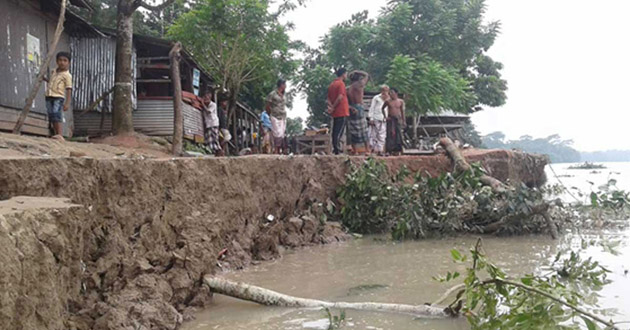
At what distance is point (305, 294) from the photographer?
4.49m

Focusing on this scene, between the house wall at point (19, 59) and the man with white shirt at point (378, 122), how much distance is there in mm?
6535

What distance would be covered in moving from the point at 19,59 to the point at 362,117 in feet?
21.1

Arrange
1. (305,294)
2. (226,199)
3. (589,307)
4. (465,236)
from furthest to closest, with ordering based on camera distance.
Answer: (465,236)
(226,199)
(305,294)
(589,307)

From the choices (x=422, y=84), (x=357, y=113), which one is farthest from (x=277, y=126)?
(x=422, y=84)

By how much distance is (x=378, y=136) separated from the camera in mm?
11195

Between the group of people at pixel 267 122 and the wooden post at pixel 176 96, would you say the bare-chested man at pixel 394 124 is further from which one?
the wooden post at pixel 176 96

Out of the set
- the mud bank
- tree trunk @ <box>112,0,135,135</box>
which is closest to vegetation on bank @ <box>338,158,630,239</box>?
the mud bank

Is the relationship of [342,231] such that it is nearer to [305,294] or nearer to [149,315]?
[305,294]

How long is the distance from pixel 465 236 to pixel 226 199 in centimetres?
400

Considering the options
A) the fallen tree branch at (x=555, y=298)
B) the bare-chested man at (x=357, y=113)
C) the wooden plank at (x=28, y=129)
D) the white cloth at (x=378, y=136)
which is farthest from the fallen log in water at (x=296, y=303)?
the white cloth at (x=378, y=136)

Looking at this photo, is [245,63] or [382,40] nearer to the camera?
[245,63]

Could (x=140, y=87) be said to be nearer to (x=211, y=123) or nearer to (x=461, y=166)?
(x=211, y=123)

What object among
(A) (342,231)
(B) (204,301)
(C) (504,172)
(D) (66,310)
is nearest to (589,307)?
(B) (204,301)

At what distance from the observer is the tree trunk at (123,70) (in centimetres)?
954
